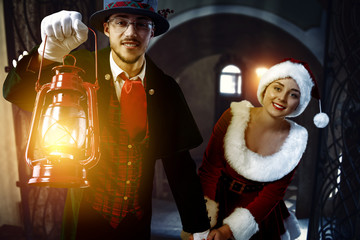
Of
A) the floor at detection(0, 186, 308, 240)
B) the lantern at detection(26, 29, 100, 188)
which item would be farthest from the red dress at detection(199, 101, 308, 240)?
the floor at detection(0, 186, 308, 240)

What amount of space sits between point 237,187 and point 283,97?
25.0 inches

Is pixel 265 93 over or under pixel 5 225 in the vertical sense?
over

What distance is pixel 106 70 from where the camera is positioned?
1.16 m

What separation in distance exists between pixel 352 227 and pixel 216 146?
2125 mm

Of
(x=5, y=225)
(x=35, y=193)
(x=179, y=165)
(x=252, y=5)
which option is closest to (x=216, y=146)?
(x=179, y=165)

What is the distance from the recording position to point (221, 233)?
4.97 feet

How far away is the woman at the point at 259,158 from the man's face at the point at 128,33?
840 millimetres

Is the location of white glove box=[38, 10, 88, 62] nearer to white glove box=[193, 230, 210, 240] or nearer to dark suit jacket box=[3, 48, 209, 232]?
dark suit jacket box=[3, 48, 209, 232]

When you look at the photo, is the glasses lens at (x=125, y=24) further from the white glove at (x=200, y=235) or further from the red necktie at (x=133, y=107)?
the white glove at (x=200, y=235)

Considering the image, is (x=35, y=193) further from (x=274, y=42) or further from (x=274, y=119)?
(x=274, y=42)

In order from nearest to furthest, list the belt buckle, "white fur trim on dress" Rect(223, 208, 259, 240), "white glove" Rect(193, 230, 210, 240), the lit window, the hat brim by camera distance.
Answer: the hat brim → "white glove" Rect(193, 230, 210, 240) → "white fur trim on dress" Rect(223, 208, 259, 240) → the belt buckle → the lit window

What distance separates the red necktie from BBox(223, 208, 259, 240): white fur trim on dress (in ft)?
2.72

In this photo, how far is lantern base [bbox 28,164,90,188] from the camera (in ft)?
2.28

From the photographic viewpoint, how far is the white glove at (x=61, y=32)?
2.81ft
